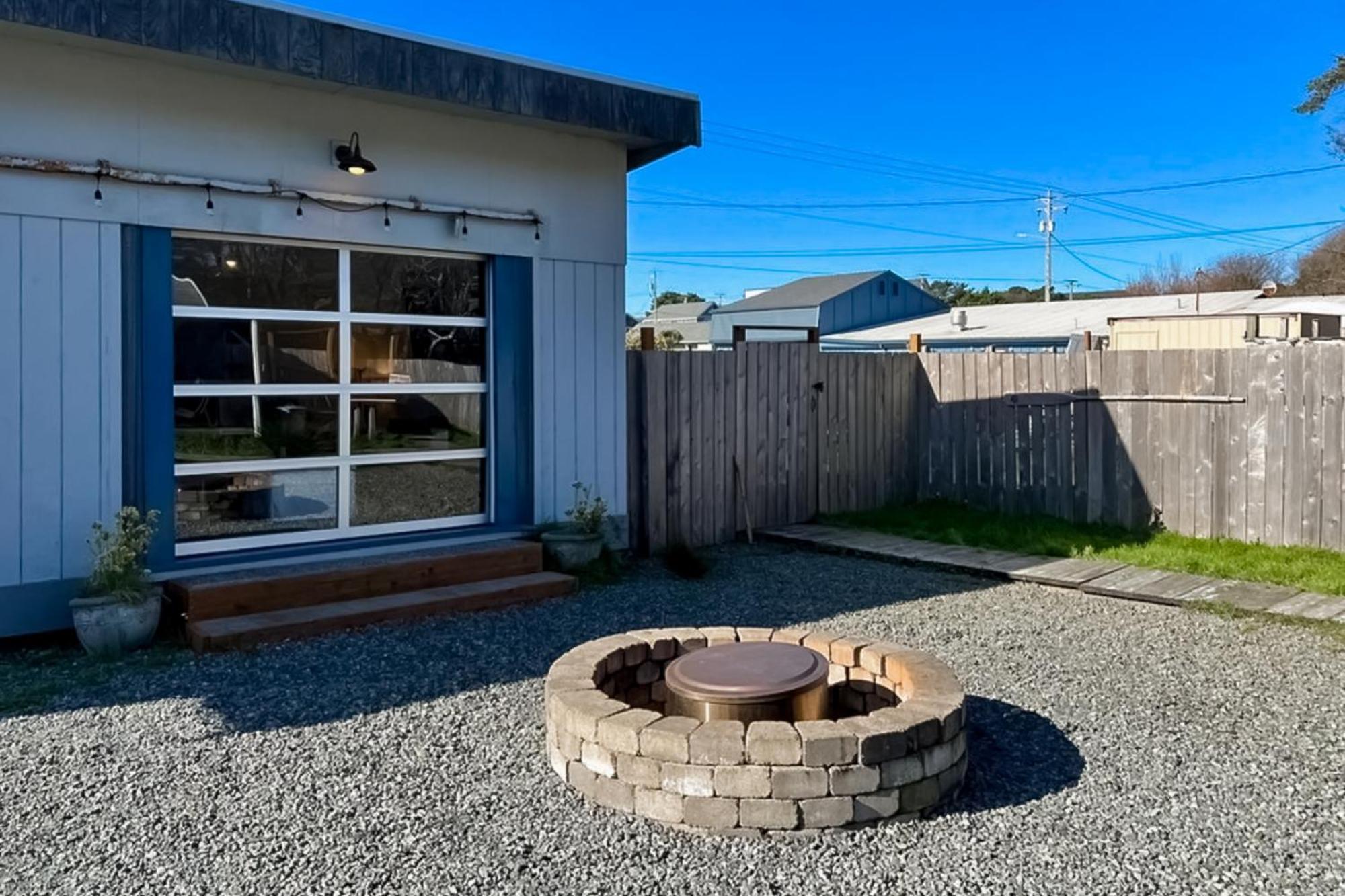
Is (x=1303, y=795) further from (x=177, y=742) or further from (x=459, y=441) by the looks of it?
(x=459, y=441)

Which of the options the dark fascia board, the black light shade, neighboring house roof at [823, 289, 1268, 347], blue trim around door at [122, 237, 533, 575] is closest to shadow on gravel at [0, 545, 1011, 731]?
blue trim around door at [122, 237, 533, 575]

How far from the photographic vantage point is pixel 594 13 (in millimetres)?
17703

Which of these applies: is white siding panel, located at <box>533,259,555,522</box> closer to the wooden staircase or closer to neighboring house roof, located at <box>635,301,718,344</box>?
the wooden staircase

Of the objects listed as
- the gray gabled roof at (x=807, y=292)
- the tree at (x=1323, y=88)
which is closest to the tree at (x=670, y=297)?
the gray gabled roof at (x=807, y=292)

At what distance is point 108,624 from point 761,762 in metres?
3.63

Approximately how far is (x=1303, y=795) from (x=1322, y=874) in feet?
2.10

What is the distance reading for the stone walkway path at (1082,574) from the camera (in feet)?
20.1

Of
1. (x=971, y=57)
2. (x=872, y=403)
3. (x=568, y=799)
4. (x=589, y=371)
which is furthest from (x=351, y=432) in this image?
(x=971, y=57)

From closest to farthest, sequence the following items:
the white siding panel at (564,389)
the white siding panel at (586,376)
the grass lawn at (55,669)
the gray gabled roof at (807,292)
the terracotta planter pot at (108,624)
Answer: the grass lawn at (55,669)
the terracotta planter pot at (108,624)
the white siding panel at (564,389)
the white siding panel at (586,376)
the gray gabled roof at (807,292)

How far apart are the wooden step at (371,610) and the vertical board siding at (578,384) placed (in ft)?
2.78

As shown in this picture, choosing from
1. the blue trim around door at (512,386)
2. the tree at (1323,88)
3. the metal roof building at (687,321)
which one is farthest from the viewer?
the metal roof building at (687,321)

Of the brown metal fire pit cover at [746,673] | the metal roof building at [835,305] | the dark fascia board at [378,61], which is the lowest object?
the brown metal fire pit cover at [746,673]

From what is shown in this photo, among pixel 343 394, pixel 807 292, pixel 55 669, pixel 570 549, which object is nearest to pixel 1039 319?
pixel 807 292

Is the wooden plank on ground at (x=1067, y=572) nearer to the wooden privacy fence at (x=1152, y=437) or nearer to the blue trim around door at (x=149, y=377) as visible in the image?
the wooden privacy fence at (x=1152, y=437)
